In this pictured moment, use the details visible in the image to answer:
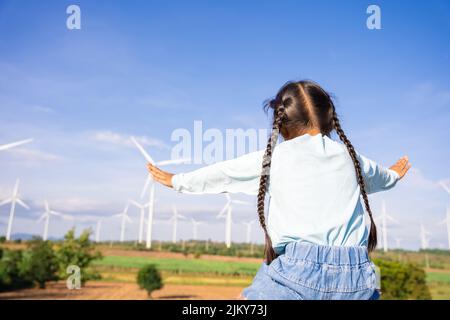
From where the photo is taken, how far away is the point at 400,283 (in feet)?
161

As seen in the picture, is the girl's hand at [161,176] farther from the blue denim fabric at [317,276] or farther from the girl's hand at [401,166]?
the girl's hand at [401,166]

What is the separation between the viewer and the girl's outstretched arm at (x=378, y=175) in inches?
101

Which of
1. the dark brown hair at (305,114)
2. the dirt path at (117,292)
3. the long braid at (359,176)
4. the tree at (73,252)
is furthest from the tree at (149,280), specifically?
the dark brown hair at (305,114)

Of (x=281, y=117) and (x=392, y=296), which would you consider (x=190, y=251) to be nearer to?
(x=392, y=296)

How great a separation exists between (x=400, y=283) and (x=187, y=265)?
48.1 metres

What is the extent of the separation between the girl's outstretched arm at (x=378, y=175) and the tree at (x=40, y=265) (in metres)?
64.7

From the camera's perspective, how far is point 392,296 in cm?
4841

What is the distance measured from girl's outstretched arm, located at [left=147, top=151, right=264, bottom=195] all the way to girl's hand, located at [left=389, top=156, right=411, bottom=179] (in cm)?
114

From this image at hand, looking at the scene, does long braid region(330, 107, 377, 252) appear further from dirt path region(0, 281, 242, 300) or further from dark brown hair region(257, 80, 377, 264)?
dirt path region(0, 281, 242, 300)

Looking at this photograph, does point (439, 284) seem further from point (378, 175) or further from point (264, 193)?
point (264, 193)

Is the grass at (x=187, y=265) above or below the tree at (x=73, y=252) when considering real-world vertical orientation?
below

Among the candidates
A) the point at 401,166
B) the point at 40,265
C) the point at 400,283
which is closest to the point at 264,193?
the point at 401,166
